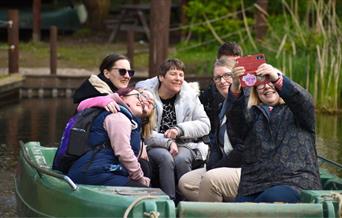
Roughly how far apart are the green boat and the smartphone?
73 cm

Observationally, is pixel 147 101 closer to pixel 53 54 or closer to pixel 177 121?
pixel 177 121

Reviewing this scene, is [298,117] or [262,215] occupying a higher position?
[298,117]

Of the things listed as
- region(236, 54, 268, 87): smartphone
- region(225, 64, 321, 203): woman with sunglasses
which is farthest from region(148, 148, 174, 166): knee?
region(236, 54, 268, 87): smartphone

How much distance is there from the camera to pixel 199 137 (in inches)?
359

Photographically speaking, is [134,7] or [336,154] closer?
[336,154]

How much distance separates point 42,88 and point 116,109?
1371cm

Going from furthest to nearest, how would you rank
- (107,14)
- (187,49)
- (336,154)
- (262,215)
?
(107,14) → (187,49) → (336,154) → (262,215)

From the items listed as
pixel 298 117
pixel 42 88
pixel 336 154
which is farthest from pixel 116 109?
pixel 42 88

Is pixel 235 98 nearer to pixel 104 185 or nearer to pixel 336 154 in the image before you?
pixel 104 185

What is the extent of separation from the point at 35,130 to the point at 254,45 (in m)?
5.36

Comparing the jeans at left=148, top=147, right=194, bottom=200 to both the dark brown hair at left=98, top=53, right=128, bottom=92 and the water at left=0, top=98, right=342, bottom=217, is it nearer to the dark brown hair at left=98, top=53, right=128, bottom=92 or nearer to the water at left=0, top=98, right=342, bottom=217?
the dark brown hair at left=98, top=53, right=128, bottom=92

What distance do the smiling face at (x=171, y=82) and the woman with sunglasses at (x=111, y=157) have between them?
1.18 metres

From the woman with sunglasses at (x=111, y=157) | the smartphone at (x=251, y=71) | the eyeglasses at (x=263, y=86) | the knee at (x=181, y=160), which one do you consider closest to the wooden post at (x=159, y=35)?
the knee at (x=181, y=160)

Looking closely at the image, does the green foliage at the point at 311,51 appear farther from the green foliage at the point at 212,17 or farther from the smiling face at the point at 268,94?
the smiling face at the point at 268,94
